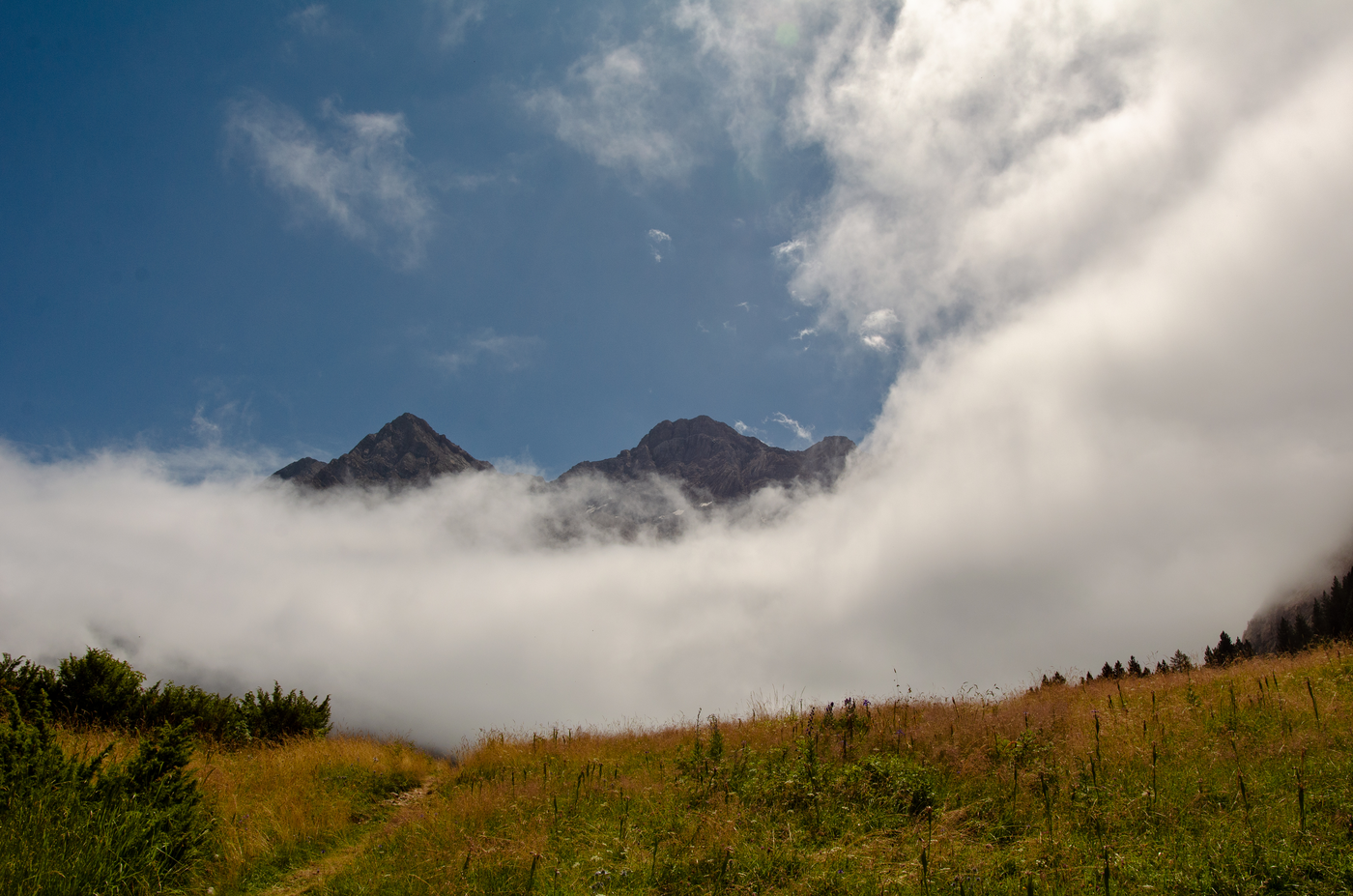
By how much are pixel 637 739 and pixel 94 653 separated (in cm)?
1332

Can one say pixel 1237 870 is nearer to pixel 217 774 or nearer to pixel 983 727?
pixel 983 727

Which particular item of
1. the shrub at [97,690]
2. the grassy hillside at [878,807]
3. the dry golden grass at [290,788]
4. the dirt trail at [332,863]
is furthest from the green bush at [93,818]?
the shrub at [97,690]

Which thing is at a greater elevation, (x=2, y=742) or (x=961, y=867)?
(x=2, y=742)

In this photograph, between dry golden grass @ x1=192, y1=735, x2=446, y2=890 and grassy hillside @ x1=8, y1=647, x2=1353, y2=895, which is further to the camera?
dry golden grass @ x1=192, y1=735, x2=446, y2=890

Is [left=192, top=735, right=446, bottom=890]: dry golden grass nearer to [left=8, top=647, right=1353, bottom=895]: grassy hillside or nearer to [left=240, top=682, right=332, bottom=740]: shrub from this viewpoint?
[left=8, top=647, right=1353, bottom=895]: grassy hillside

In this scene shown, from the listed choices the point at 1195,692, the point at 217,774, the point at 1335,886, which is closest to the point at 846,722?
the point at 1195,692

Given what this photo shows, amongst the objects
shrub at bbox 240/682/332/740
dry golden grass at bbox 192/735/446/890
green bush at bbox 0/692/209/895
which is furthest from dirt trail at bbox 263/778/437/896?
shrub at bbox 240/682/332/740

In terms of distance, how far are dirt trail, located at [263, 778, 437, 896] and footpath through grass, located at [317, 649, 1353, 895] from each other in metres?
0.33

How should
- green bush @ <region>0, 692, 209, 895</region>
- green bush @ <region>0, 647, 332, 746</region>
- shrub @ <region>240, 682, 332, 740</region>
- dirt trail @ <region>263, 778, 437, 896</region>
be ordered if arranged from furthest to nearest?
shrub @ <region>240, 682, 332, 740</region>, green bush @ <region>0, 647, 332, 746</region>, dirt trail @ <region>263, 778, 437, 896</region>, green bush @ <region>0, 692, 209, 895</region>

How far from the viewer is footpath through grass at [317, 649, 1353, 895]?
579 centimetres

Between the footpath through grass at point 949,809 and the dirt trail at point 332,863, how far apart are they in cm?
33

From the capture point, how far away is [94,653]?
14.8 m

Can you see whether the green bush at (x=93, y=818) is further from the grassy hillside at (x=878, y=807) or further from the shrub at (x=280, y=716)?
the shrub at (x=280, y=716)

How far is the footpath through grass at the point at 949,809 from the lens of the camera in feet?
19.0
